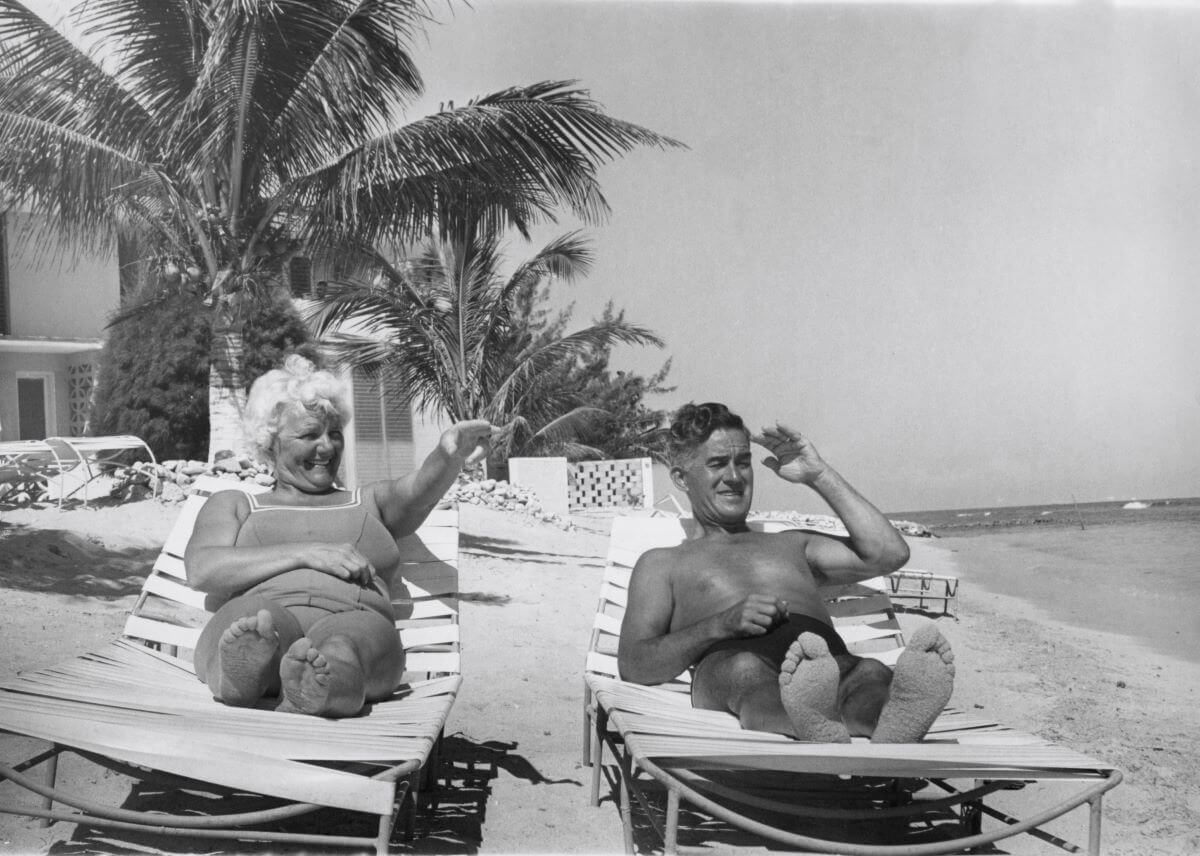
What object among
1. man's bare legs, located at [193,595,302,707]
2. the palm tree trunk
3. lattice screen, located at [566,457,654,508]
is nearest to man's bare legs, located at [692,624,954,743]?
man's bare legs, located at [193,595,302,707]

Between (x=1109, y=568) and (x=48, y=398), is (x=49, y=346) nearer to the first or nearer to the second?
(x=48, y=398)

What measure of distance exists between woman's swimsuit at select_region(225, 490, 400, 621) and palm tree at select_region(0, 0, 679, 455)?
4.90 m

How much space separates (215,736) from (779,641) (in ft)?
4.41

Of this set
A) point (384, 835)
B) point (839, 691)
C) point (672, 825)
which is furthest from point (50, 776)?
point (839, 691)

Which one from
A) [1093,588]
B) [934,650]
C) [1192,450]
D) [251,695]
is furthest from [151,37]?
[1093,588]

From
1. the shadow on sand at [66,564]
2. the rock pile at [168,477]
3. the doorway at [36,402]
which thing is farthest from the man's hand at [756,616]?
the doorway at [36,402]

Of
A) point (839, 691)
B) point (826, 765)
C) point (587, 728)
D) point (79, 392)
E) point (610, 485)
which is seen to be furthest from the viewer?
point (610, 485)

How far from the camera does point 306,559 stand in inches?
103

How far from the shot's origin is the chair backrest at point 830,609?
334 cm

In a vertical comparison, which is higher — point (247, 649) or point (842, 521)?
point (842, 521)

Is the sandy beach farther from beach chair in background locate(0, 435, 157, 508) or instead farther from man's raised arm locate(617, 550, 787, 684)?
beach chair in background locate(0, 435, 157, 508)

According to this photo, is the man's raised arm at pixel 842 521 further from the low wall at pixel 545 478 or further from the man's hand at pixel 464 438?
the low wall at pixel 545 478

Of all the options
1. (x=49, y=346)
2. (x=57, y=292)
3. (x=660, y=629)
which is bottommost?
(x=660, y=629)

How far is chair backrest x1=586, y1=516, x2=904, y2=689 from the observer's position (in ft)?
11.0
